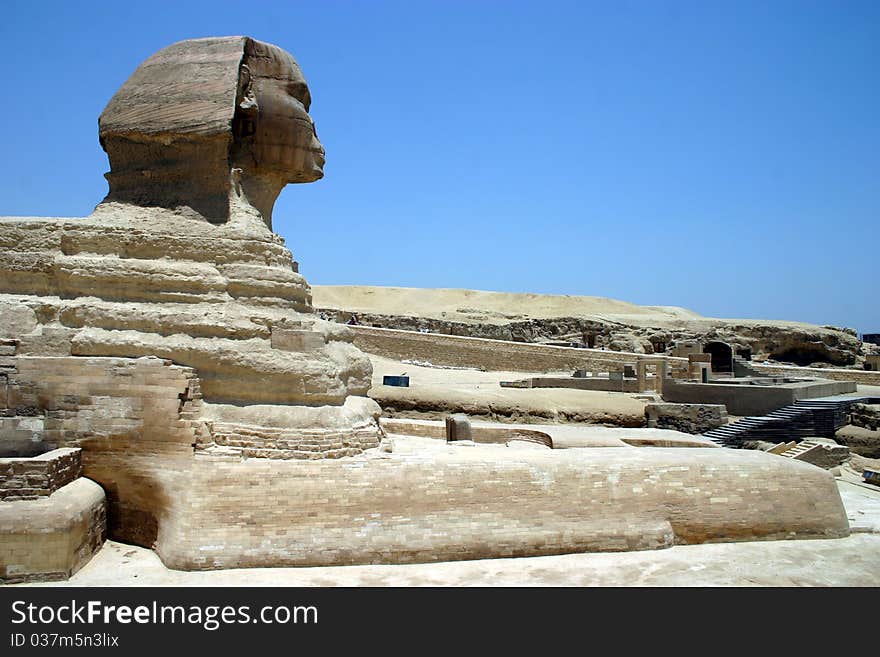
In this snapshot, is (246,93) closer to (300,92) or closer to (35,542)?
(300,92)

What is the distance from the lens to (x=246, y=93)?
10.4 metres

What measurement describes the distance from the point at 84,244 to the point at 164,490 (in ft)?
10.6

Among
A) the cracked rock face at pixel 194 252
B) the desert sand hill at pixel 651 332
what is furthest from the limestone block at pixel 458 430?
the desert sand hill at pixel 651 332

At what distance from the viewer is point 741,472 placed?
32.4ft

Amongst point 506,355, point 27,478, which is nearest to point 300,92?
point 27,478

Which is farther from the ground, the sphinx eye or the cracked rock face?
the sphinx eye

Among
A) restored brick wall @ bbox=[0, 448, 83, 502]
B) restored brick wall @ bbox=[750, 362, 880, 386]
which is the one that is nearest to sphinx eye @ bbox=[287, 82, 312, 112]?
restored brick wall @ bbox=[0, 448, 83, 502]

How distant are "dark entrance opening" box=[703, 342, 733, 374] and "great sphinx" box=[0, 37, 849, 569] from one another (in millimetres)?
15704

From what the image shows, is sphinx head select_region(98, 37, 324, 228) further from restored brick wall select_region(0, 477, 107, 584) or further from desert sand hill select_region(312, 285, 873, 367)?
desert sand hill select_region(312, 285, 873, 367)

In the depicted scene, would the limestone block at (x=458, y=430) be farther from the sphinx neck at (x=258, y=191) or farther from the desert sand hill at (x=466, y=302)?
the desert sand hill at (x=466, y=302)

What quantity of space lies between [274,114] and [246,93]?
44cm

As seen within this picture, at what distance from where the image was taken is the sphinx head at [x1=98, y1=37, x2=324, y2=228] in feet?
32.4

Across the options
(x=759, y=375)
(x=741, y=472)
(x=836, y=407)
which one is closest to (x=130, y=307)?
(x=741, y=472)

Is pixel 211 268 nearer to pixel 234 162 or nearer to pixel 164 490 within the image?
pixel 234 162
